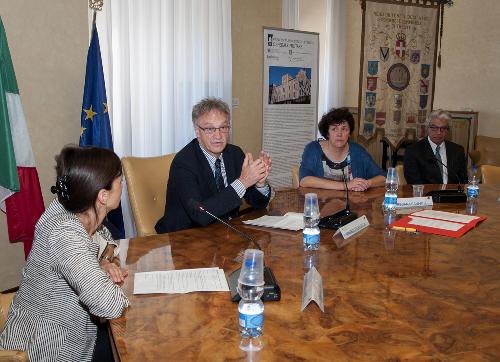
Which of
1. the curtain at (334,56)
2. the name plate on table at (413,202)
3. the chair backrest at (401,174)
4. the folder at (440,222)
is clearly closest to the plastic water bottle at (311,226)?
the folder at (440,222)

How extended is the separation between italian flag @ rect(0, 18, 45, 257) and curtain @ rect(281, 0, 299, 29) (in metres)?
3.32

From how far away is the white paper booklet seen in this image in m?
2.23

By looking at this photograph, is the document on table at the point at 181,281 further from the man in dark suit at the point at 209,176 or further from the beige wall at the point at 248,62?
the beige wall at the point at 248,62

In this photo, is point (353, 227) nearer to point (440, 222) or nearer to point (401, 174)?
point (440, 222)

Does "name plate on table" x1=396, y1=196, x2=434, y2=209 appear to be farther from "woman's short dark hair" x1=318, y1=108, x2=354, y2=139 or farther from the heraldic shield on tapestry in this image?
the heraldic shield on tapestry

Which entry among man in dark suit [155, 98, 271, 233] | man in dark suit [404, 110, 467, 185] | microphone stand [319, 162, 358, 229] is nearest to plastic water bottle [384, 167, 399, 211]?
microphone stand [319, 162, 358, 229]

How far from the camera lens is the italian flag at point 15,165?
314 cm

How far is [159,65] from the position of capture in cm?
443

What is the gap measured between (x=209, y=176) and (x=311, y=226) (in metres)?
0.75

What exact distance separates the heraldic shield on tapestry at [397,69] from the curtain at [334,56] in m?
0.78

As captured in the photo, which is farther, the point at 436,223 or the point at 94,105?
the point at 94,105

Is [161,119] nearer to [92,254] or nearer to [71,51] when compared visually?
[71,51]

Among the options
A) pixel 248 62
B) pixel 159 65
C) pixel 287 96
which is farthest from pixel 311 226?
pixel 248 62

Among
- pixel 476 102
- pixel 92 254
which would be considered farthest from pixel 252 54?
pixel 92 254
